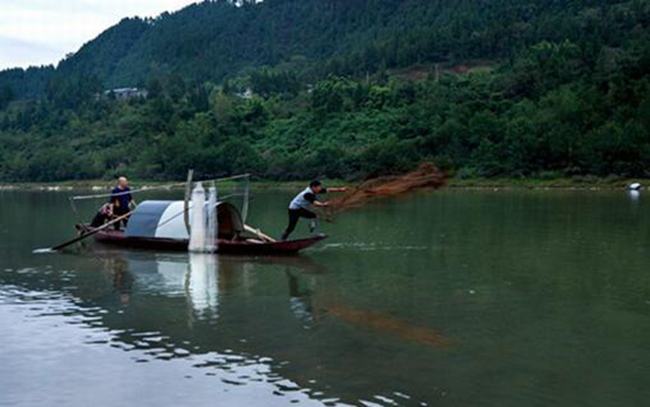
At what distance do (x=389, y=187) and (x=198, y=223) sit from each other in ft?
20.4

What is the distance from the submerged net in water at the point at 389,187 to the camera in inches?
973

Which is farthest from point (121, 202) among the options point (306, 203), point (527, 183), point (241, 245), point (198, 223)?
point (527, 183)

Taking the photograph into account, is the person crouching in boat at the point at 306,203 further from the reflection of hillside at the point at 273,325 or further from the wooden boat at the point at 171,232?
the reflection of hillside at the point at 273,325

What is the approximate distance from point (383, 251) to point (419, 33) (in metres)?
176

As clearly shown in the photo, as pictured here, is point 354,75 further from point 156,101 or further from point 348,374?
point 348,374

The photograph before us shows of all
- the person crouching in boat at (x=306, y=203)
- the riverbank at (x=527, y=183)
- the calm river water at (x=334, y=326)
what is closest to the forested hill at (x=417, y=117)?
the riverbank at (x=527, y=183)

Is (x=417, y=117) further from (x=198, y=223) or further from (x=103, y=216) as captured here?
(x=198, y=223)

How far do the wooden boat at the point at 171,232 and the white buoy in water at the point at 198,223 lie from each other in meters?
0.49

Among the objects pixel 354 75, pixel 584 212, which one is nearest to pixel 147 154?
pixel 354 75

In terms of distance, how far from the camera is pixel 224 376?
1220cm

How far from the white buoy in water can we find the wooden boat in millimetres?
492

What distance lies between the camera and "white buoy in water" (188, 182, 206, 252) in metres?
26.5

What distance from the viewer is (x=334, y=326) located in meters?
15.4

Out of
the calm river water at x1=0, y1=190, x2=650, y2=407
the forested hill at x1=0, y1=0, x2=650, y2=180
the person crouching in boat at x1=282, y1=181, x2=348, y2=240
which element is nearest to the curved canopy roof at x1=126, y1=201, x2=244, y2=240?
→ the calm river water at x1=0, y1=190, x2=650, y2=407
